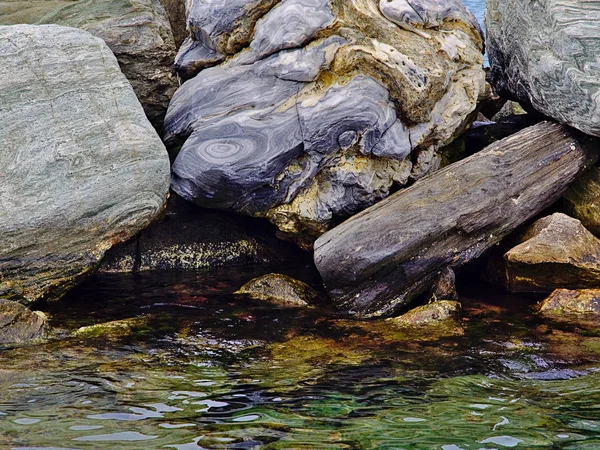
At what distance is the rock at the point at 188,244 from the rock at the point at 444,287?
258cm

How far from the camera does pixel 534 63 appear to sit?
1045 centimetres

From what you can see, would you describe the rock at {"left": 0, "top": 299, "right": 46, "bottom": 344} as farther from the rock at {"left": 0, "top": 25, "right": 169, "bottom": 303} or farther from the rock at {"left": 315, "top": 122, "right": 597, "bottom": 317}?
the rock at {"left": 315, "top": 122, "right": 597, "bottom": 317}

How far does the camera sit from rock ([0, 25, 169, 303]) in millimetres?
9070

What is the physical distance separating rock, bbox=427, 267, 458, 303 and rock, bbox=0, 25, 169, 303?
3.54 meters

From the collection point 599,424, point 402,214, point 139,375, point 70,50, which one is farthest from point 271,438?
point 70,50

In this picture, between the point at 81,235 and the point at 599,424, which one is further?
the point at 81,235

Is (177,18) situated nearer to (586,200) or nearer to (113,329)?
(113,329)

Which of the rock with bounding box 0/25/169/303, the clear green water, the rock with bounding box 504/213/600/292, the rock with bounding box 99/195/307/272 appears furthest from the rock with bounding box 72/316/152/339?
the rock with bounding box 504/213/600/292

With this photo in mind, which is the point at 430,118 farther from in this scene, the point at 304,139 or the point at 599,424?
the point at 599,424

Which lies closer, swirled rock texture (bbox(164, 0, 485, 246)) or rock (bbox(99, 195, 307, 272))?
swirled rock texture (bbox(164, 0, 485, 246))

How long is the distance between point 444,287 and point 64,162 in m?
4.76

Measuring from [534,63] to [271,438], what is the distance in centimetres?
→ 692

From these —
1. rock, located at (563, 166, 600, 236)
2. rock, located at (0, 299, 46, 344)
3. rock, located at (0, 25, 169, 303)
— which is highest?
rock, located at (0, 25, 169, 303)

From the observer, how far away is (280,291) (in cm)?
980
